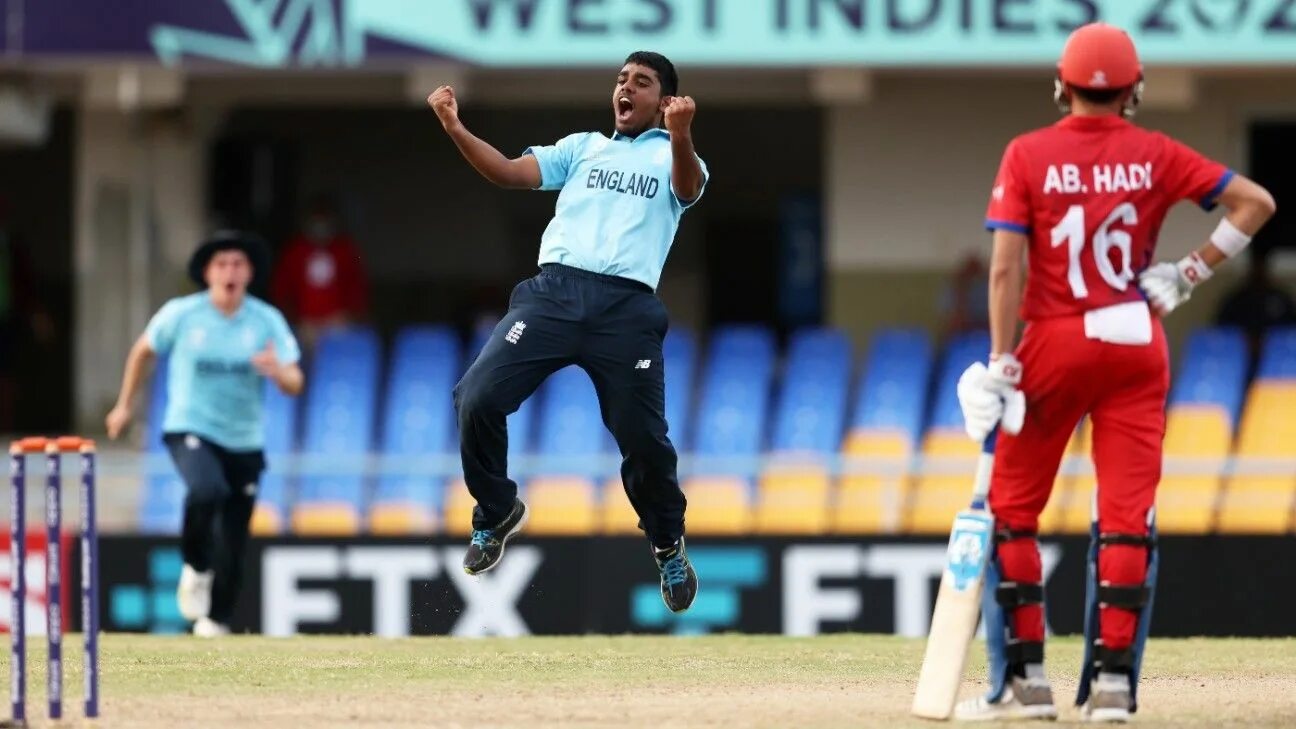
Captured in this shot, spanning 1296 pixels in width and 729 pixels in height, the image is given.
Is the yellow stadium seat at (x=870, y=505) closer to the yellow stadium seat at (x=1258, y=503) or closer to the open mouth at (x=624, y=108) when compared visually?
the yellow stadium seat at (x=1258, y=503)

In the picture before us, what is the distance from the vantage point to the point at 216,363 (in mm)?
11953

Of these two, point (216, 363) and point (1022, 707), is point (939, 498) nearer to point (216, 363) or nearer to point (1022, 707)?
point (216, 363)

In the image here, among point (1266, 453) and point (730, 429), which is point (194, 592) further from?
point (1266, 453)

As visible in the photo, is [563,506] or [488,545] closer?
[488,545]

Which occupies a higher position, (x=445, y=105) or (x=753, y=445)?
(x=445, y=105)

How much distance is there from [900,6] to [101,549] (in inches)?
248

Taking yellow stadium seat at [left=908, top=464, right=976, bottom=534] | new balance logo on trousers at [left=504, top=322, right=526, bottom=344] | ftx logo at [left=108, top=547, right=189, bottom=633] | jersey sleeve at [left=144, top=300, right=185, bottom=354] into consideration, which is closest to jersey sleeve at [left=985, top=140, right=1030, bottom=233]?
new balance logo on trousers at [left=504, top=322, right=526, bottom=344]

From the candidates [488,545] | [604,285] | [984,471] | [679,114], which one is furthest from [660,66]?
[984,471]

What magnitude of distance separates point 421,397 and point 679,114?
8.54m

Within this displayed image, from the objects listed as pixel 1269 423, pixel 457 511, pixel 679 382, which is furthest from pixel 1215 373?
pixel 457 511

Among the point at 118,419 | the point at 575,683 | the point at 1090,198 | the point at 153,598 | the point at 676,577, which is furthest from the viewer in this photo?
the point at 153,598

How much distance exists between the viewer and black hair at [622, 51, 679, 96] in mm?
8547

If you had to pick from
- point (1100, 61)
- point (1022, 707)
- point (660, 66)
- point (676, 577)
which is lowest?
point (1022, 707)

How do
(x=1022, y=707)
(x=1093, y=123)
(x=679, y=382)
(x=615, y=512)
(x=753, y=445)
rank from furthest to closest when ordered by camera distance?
1. (x=679, y=382)
2. (x=753, y=445)
3. (x=615, y=512)
4. (x=1022, y=707)
5. (x=1093, y=123)
